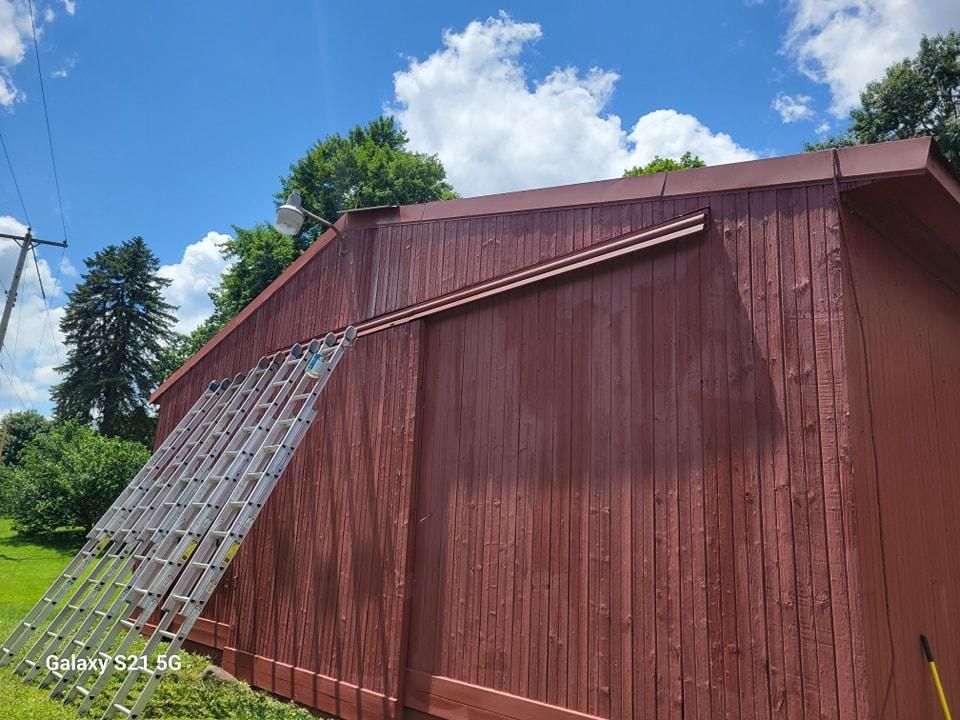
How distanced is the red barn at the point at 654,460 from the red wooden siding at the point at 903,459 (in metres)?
0.03

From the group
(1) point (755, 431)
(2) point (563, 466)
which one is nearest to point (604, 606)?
(2) point (563, 466)

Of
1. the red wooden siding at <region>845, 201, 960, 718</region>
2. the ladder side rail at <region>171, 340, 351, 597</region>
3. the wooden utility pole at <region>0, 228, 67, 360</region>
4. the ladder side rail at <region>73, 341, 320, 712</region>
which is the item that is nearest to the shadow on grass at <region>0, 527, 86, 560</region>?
the wooden utility pole at <region>0, 228, 67, 360</region>

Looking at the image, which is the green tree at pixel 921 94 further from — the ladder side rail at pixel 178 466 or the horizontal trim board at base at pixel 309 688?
the horizontal trim board at base at pixel 309 688

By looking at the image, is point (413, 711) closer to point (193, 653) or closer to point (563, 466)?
point (563, 466)

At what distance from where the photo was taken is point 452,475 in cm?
539

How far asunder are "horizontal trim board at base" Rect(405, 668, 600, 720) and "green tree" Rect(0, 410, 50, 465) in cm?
4792

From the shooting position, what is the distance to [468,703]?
477cm

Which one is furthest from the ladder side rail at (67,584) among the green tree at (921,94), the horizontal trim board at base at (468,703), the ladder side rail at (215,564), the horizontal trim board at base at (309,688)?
the green tree at (921,94)

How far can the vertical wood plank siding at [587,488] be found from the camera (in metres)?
3.57

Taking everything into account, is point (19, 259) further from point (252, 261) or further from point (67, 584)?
point (252, 261)

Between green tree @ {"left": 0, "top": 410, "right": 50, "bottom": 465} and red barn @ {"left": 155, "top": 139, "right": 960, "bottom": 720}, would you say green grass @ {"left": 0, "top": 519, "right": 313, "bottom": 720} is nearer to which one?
red barn @ {"left": 155, "top": 139, "right": 960, "bottom": 720}

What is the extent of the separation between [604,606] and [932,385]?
311cm

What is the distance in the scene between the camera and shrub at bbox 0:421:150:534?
712 inches

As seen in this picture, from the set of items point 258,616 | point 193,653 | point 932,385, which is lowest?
point 193,653
